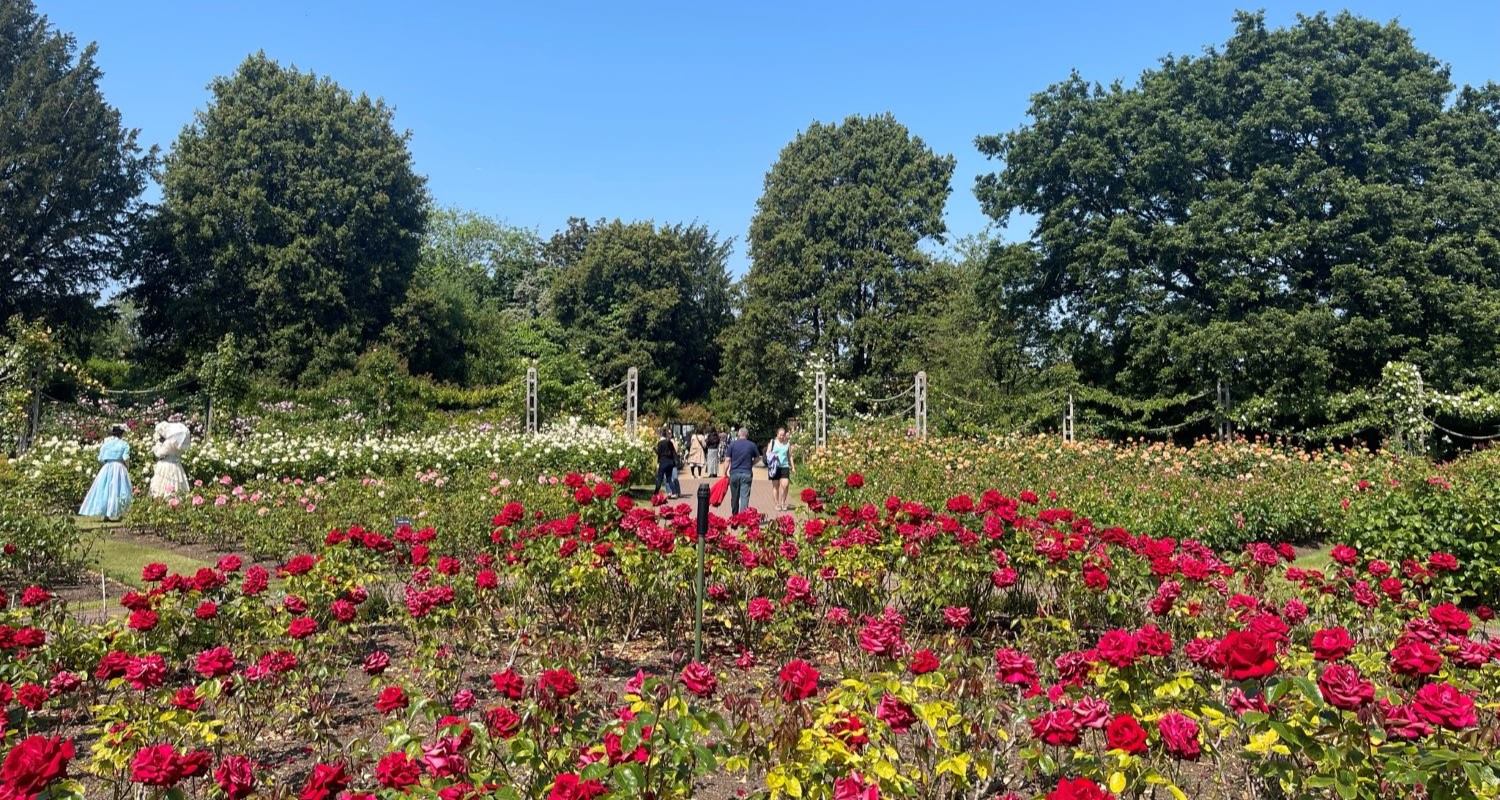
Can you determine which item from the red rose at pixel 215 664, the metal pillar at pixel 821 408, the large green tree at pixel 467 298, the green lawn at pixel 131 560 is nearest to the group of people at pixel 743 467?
the metal pillar at pixel 821 408

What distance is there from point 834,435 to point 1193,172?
9.47m

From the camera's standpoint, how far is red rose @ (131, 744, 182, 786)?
1870mm

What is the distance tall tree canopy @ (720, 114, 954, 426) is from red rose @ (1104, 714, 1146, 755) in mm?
29364

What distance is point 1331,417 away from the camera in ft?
60.8

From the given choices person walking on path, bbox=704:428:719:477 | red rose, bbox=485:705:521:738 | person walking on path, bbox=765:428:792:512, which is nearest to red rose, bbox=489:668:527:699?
red rose, bbox=485:705:521:738

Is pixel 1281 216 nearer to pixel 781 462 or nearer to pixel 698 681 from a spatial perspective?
pixel 781 462

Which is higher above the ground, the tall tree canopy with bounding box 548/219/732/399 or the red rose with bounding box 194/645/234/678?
the tall tree canopy with bounding box 548/219/732/399

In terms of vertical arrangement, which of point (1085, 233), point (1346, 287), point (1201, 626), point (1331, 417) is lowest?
point (1201, 626)

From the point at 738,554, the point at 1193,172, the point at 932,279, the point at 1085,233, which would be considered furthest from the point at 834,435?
the point at 738,554

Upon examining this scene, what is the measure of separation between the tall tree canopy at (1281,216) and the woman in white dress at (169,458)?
1686 centimetres

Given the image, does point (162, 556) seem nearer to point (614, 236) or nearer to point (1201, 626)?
point (1201, 626)

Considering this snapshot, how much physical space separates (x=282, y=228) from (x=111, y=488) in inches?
672

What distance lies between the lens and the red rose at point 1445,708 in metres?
1.98

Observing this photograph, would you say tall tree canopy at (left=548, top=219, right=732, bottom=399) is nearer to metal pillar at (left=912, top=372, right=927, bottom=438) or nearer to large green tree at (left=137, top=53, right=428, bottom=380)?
large green tree at (left=137, top=53, right=428, bottom=380)
